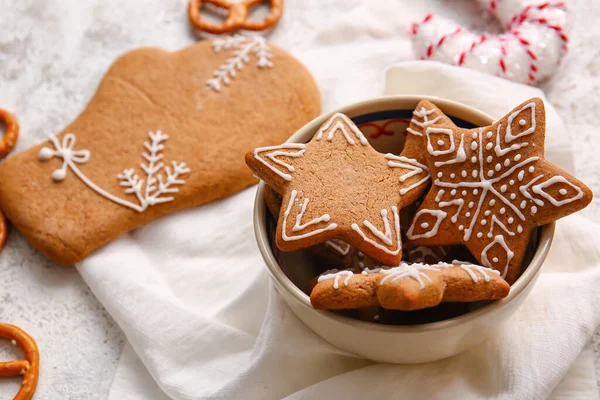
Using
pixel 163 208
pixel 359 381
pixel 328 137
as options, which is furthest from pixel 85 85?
pixel 359 381

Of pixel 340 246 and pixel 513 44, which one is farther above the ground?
pixel 513 44

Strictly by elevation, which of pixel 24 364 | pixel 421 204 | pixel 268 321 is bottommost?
pixel 24 364

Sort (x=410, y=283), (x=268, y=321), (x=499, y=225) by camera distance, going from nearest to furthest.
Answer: (x=410, y=283), (x=499, y=225), (x=268, y=321)

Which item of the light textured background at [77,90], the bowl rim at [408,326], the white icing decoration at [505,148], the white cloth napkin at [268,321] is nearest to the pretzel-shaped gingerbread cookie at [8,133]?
the light textured background at [77,90]

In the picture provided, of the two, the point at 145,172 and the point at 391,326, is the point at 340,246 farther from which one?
the point at 145,172

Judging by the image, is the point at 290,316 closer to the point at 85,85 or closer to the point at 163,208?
the point at 163,208

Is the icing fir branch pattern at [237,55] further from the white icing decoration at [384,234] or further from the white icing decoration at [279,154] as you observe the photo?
the white icing decoration at [384,234]

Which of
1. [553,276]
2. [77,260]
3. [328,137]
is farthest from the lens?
[77,260]

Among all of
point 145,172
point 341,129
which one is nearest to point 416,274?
point 341,129

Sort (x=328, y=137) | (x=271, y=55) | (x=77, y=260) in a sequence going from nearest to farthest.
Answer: (x=328, y=137)
(x=77, y=260)
(x=271, y=55)
